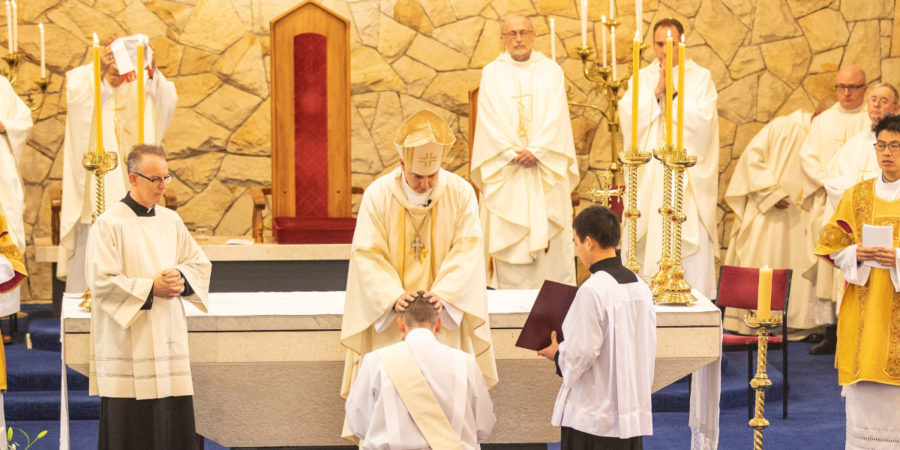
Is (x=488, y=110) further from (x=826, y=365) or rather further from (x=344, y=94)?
(x=826, y=365)

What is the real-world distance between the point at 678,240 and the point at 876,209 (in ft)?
2.94

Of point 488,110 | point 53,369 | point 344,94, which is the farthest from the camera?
point 344,94

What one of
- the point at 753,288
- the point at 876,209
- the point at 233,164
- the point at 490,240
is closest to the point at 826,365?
the point at 753,288

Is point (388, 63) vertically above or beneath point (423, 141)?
above

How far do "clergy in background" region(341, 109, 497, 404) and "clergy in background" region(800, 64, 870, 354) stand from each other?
4741mm

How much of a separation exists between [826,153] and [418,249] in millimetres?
5138

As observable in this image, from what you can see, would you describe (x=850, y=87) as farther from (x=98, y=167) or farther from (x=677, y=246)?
(x=98, y=167)

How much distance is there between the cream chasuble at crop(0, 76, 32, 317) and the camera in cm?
816

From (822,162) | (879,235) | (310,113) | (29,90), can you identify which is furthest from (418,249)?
(29,90)

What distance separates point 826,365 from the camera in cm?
839

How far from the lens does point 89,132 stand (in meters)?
8.37

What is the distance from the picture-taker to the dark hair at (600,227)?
4.26 meters

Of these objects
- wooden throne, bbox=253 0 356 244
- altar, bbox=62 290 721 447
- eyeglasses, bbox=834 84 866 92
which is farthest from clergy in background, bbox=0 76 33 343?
eyeglasses, bbox=834 84 866 92

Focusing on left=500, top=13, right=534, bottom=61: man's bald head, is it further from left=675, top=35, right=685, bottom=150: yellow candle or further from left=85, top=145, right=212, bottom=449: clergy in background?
left=85, top=145, right=212, bottom=449: clergy in background
